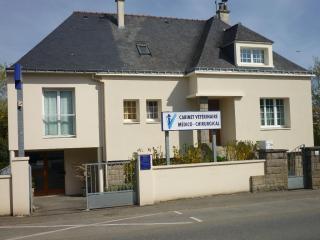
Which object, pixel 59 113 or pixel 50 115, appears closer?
pixel 50 115

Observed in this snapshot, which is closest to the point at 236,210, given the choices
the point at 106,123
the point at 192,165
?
the point at 192,165

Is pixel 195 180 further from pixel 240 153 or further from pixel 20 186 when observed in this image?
pixel 20 186

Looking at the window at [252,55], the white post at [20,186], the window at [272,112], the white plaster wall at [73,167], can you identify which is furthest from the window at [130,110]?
the white post at [20,186]

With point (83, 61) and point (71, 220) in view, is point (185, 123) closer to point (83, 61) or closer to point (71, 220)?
point (71, 220)

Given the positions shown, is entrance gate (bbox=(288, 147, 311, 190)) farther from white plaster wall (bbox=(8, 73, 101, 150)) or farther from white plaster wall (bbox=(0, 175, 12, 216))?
white plaster wall (bbox=(0, 175, 12, 216))

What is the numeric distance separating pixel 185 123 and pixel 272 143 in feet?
25.7

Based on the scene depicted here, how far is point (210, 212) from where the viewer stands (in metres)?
13.1

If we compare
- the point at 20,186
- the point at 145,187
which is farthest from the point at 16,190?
the point at 145,187

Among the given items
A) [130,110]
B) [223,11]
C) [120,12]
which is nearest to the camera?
[130,110]

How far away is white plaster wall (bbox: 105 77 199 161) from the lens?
2141 cm

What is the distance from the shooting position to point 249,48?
23.9m

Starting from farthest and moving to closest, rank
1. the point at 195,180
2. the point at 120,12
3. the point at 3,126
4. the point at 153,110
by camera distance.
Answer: the point at 3,126
the point at 120,12
the point at 153,110
the point at 195,180

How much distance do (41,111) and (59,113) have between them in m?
0.86

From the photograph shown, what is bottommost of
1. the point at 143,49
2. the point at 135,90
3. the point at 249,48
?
the point at 135,90
